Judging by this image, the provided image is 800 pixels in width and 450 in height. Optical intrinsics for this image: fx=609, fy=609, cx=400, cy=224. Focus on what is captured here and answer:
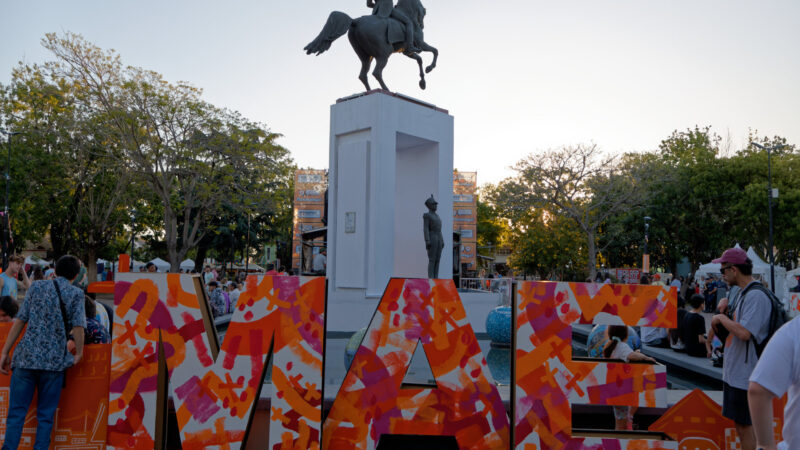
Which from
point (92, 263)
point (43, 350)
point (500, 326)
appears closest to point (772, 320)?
point (43, 350)

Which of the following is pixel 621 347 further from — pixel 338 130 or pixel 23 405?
pixel 338 130

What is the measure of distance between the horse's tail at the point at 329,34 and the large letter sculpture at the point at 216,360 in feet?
30.0

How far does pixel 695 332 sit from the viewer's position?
29.7 feet

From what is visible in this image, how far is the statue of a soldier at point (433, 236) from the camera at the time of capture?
1289cm

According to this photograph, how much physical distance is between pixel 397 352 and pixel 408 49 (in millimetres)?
10556

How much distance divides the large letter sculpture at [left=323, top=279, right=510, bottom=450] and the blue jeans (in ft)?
6.61

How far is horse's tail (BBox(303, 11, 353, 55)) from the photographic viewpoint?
12.7 metres

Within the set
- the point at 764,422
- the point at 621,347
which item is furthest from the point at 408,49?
the point at 764,422

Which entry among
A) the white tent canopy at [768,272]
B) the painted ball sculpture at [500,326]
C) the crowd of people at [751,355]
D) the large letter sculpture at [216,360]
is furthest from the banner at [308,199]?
the large letter sculpture at [216,360]

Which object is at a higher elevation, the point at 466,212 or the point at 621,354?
the point at 466,212

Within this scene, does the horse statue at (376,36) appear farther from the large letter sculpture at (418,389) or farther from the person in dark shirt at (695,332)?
the large letter sculpture at (418,389)

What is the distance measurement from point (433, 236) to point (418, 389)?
858cm

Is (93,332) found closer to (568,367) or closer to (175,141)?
(568,367)

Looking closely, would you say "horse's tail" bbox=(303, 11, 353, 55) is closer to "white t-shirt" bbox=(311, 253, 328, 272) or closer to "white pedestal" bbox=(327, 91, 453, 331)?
"white pedestal" bbox=(327, 91, 453, 331)
